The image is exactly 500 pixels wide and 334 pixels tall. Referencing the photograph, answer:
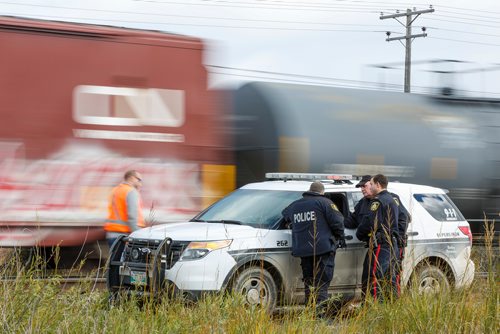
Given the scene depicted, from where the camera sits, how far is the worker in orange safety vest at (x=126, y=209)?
10477 millimetres

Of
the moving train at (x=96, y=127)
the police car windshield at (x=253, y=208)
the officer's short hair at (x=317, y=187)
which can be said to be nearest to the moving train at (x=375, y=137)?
the moving train at (x=96, y=127)

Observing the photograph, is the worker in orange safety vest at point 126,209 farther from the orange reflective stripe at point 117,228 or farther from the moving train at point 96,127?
the moving train at point 96,127

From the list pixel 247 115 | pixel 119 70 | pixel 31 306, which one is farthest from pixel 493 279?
pixel 247 115

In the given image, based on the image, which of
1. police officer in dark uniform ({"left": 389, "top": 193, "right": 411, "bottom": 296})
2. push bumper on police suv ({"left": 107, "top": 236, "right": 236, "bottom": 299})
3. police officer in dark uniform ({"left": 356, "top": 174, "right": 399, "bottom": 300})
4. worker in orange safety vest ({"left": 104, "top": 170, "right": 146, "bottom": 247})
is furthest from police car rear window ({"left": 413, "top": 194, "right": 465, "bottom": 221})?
worker in orange safety vest ({"left": 104, "top": 170, "right": 146, "bottom": 247})

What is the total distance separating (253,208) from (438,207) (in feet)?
8.28

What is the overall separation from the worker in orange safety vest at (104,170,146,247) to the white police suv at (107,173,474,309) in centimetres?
77

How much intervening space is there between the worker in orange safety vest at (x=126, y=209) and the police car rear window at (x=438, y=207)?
11.7ft

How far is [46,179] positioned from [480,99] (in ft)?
34.4

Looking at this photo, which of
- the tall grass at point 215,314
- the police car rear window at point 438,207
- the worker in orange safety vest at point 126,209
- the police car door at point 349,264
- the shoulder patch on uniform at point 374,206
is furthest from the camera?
the police car rear window at point 438,207

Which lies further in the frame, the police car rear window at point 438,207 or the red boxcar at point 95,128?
the red boxcar at point 95,128

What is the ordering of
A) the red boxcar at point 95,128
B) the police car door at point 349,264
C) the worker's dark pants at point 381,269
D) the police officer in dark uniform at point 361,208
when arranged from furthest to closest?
the red boxcar at point 95,128 → the police car door at point 349,264 → the police officer in dark uniform at point 361,208 → the worker's dark pants at point 381,269

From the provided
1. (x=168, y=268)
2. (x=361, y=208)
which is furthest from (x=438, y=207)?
(x=168, y=268)

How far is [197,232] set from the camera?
361 inches

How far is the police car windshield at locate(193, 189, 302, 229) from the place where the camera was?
9781mm
